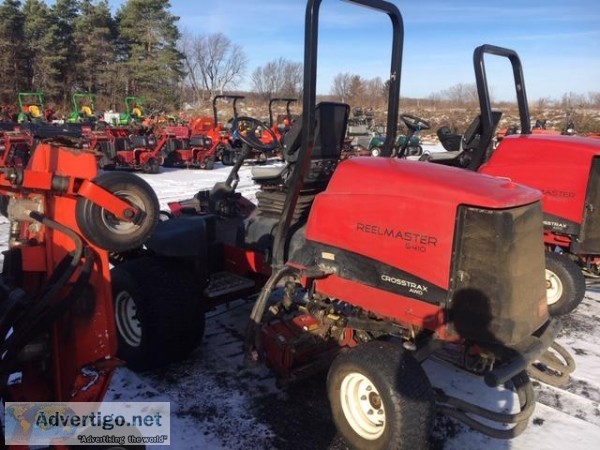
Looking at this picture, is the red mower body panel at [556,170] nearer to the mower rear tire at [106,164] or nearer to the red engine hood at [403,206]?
the red engine hood at [403,206]

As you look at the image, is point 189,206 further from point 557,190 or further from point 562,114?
point 562,114

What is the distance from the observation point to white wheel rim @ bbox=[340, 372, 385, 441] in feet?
8.13

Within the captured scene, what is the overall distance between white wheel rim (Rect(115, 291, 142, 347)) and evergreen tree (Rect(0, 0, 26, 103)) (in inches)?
1352

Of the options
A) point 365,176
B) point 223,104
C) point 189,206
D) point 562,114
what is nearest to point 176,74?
point 223,104

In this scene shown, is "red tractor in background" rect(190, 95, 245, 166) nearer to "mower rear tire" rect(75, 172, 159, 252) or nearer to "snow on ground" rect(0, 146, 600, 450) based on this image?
"snow on ground" rect(0, 146, 600, 450)

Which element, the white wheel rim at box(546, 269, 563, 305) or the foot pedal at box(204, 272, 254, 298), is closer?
the foot pedal at box(204, 272, 254, 298)

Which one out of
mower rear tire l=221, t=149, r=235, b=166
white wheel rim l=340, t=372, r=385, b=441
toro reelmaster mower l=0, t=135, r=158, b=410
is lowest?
white wheel rim l=340, t=372, r=385, b=441

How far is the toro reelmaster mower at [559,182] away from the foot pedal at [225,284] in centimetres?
220

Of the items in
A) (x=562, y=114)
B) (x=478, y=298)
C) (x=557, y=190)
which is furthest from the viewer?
(x=562, y=114)

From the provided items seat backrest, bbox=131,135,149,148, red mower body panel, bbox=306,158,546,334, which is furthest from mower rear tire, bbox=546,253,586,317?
seat backrest, bbox=131,135,149,148

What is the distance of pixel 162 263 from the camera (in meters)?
3.37

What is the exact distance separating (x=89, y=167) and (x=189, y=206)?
8.94 ft

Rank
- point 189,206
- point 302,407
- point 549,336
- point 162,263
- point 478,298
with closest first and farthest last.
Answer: point 478,298 < point 549,336 < point 302,407 < point 162,263 < point 189,206

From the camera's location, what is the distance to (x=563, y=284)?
13.8 feet
